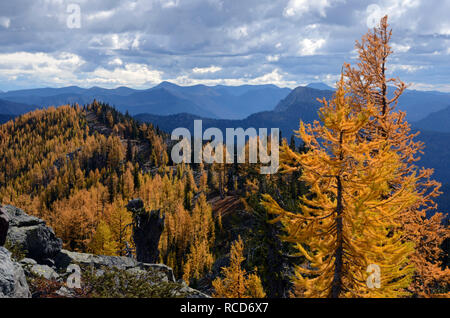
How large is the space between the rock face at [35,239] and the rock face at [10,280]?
30.8 ft

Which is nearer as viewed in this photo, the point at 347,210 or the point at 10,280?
the point at 347,210

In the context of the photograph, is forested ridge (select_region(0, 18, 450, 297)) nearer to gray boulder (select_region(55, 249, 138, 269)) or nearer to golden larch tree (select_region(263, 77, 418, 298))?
→ golden larch tree (select_region(263, 77, 418, 298))

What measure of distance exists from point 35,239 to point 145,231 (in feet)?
48.7

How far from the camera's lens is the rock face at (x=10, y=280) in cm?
903

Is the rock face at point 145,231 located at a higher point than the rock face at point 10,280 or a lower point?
lower

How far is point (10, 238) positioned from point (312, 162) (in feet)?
64.5

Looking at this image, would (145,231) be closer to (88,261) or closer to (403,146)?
(88,261)

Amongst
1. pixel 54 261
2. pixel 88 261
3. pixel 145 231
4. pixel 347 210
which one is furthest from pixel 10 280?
pixel 145 231

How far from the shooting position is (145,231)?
110 ft

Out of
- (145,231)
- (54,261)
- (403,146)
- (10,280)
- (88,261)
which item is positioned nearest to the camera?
(10,280)

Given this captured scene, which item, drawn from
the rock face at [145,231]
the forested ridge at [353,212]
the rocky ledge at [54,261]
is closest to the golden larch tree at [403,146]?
the forested ridge at [353,212]

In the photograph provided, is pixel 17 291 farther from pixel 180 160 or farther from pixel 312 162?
pixel 180 160

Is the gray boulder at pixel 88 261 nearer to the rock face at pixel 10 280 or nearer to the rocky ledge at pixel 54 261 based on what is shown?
the rocky ledge at pixel 54 261

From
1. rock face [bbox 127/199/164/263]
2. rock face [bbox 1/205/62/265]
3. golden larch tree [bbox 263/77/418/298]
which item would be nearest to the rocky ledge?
rock face [bbox 1/205/62/265]
